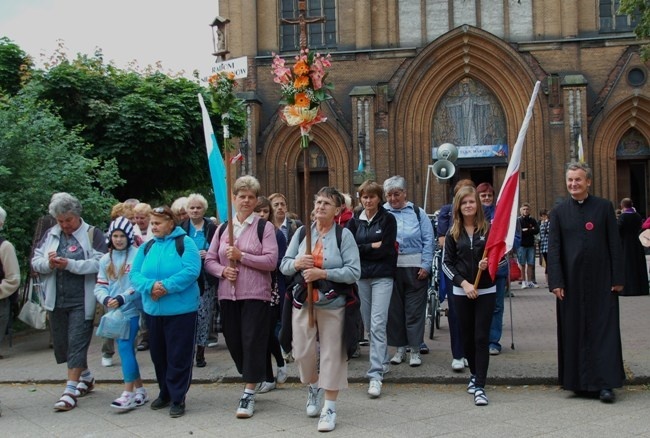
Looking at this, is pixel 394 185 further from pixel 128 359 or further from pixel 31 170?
pixel 31 170

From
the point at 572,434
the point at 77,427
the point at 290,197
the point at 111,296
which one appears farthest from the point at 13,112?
the point at 290,197

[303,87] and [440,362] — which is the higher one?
[303,87]

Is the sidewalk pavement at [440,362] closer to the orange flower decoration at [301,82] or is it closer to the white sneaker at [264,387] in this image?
the white sneaker at [264,387]

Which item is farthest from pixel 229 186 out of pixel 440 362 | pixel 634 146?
pixel 634 146

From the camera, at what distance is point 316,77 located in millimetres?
6336

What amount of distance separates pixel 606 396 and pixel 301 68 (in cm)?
408

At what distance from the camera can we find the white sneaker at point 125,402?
6754 mm

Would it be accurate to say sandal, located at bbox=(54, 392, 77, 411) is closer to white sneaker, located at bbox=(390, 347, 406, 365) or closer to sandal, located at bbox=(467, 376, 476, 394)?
white sneaker, located at bbox=(390, 347, 406, 365)

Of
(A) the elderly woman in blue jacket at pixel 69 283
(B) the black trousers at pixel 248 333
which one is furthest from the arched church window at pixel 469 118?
(B) the black trousers at pixel 248 333

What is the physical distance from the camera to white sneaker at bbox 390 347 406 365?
8.39 meters

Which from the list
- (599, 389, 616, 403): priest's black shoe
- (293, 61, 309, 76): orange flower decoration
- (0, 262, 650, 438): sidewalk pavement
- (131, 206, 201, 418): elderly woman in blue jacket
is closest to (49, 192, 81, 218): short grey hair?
(131, 206, 201, 418): elderly woman in blue jacket

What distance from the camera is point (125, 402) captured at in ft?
22.2

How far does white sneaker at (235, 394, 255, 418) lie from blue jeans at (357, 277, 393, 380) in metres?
1.31

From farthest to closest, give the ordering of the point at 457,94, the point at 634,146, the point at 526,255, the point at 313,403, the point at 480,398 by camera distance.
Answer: the point at 457,94 < the point at 634,146 < the point at 526,255 < the point at 480,398 < the point at 313,403
